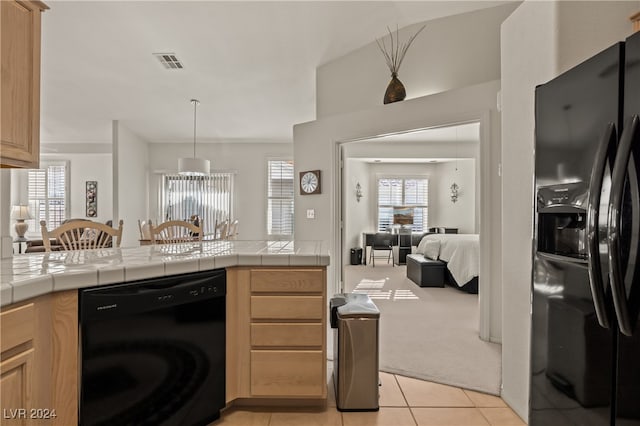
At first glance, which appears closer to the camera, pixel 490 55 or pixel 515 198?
pixel 515 198

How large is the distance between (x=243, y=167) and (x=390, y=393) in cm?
707

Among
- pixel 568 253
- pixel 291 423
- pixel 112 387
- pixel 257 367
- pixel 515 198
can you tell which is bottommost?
pixel 291 423

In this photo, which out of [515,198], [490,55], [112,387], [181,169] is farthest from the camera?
[181,169]

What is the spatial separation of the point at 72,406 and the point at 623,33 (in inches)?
116

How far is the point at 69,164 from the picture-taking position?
896 centimetres

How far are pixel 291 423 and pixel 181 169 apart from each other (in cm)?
474

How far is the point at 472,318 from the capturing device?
4207 millimetres

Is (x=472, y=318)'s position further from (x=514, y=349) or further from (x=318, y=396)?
(x=318, y=396)

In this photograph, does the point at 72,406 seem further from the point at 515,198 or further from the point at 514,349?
the point at 515,198

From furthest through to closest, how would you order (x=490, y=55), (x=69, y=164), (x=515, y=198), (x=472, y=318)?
(x=69, y=164) < (x=472, y=318) < (x=490, y=55) < (x=515, y=198)

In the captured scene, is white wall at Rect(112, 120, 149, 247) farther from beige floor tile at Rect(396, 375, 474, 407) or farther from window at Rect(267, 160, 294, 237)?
beige floor tile at Rect(396, 375, 474, 407)

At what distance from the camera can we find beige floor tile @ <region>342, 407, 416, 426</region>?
2.13 meters

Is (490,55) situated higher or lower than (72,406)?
higher

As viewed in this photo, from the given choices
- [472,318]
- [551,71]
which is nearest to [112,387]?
[551,71]
